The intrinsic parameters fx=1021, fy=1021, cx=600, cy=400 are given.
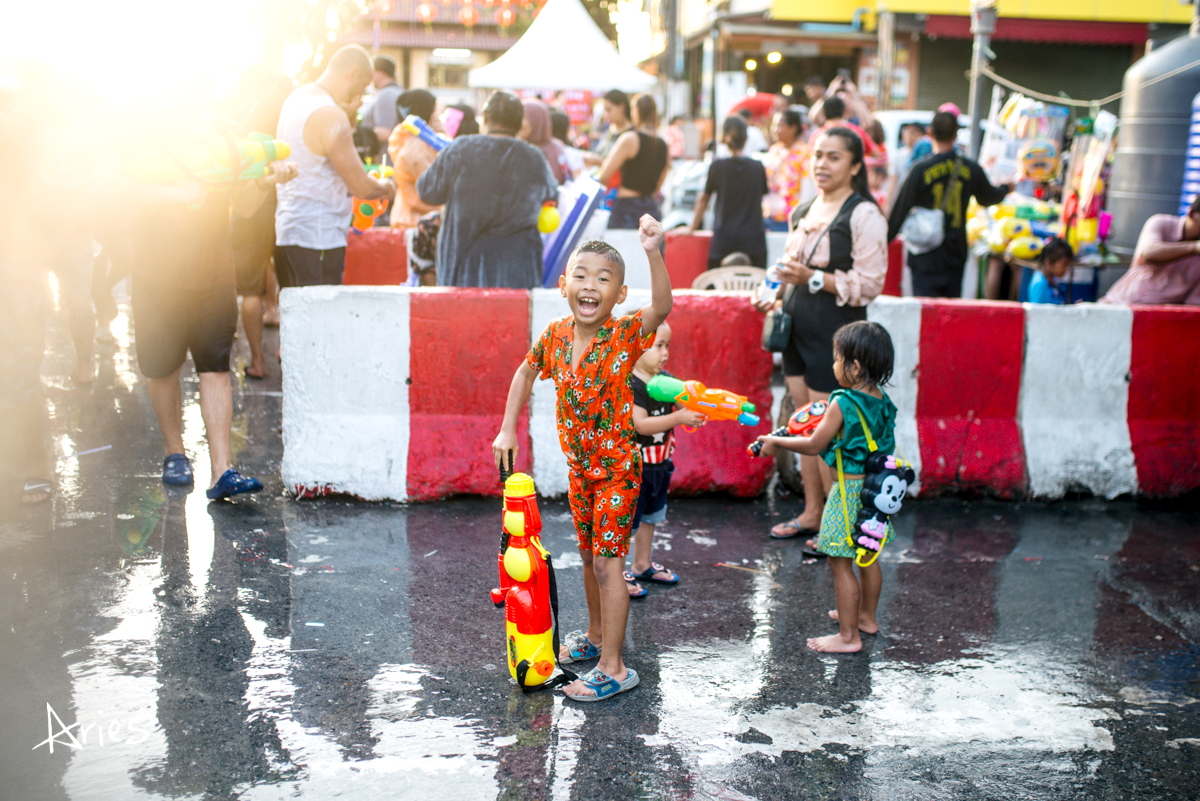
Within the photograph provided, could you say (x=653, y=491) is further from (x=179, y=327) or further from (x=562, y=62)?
(x=562, y=62)

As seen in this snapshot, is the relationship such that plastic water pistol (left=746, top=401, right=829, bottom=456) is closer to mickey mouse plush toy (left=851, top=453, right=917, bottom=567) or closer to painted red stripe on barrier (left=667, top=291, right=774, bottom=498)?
mickey mouse plush toy (left=851, top=453, right=917, bottom=567)

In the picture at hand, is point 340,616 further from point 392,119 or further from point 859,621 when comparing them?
point 392,119

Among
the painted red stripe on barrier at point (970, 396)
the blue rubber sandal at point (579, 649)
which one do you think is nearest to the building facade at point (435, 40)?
the painted red stripe on barrier at point (970, 396)

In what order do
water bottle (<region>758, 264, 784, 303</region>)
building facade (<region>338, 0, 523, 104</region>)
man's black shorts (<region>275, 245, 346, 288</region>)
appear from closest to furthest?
water bottle (<region>758, 264, 784, 303</region>)
man's black shorts (<region>275, 245, 346, 288</region>)
building facade (<region>338, 0, 523, 104</region>)

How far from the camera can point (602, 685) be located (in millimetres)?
3293

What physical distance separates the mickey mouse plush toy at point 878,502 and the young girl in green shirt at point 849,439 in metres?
0.04

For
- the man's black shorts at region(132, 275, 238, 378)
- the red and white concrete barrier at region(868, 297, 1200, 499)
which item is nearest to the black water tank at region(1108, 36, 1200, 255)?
the red and white concrete barrier at region(868, 297, 1200, 499)

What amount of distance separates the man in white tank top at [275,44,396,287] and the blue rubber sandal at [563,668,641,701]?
3.90 m

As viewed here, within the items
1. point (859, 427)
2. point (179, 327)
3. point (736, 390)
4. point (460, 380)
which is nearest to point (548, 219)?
point (460, 380)

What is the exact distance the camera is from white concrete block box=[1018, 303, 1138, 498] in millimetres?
5586

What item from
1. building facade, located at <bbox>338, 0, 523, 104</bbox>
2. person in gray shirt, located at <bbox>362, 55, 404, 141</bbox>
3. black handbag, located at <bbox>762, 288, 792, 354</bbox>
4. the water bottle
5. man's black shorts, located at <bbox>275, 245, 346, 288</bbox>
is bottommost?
black handbag, located at <bbox>762, 288, 792, 354</bbox>

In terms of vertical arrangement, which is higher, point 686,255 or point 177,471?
point 686,255

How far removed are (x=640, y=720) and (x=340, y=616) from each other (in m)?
1.29

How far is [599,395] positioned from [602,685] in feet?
3.07
